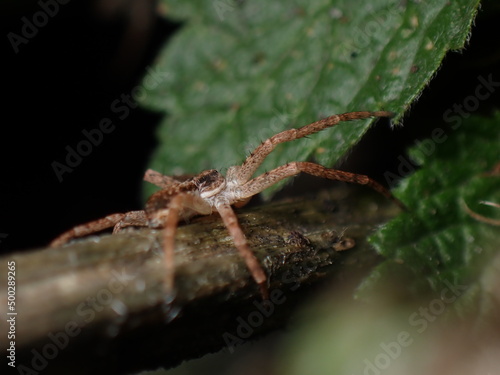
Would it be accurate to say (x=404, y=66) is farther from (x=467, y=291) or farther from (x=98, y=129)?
(x=98, y=129)

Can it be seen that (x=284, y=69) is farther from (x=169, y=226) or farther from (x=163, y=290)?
(x=163, y=290)

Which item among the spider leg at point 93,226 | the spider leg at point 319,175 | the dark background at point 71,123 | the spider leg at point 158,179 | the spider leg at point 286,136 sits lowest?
the spider leg at point 319,175

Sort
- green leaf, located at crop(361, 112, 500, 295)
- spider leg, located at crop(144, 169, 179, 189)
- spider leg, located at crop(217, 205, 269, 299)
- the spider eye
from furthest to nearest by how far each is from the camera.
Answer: spider leg, located at crop(144, 169, 179, 189)
the spider eye
green leaf, located at crop(361, 112, 500, 295)
spider leg, located at crop(217, 205, 269, 299)

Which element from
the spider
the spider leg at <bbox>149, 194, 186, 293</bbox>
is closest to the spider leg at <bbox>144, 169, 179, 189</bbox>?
the spider

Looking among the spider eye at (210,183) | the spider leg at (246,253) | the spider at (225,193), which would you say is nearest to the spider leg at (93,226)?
the spider at (225,193)

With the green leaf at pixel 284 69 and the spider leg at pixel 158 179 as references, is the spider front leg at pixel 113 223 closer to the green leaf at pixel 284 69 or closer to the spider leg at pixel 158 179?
the spider leg at pixel 158 179

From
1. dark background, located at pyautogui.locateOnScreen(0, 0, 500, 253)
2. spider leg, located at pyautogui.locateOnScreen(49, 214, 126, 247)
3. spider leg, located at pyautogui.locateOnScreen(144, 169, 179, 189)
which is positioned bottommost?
spider leg, located at pyautogui.locateOnScreen(49, 214, 126, 247)

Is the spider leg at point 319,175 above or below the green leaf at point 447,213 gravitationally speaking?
above

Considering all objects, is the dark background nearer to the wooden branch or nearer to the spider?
the spider
